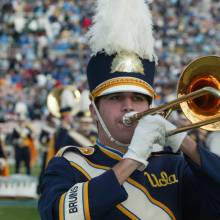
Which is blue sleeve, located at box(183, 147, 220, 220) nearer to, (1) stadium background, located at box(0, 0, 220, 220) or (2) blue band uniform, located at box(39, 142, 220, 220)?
(2) blue band uniform, located at box(39, 142, 220, 220)

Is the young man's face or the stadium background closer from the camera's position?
the young man's face

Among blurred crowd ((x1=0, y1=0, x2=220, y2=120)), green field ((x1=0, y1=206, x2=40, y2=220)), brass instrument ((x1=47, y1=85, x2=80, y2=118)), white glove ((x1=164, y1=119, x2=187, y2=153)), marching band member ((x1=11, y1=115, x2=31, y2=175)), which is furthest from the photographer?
blurred crowd ((x1=0, y1=0, x2=220, y2=120))

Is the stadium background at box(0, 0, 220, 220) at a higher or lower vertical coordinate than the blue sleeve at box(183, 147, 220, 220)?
higher

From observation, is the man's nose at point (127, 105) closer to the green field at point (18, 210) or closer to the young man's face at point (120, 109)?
the young man's face at point (120, 109)

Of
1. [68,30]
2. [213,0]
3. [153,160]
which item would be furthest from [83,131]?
[213,0]

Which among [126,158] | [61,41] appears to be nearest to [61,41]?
[61,41]

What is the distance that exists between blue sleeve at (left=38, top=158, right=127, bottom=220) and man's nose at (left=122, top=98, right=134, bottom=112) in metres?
0.30

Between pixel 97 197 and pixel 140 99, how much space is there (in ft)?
1.63

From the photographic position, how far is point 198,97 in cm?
325

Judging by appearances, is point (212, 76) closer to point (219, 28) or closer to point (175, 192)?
point (175, 192)

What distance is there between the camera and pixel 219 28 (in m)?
31.3

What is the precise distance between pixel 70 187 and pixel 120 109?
37cm

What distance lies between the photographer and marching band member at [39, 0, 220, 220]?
2975mm

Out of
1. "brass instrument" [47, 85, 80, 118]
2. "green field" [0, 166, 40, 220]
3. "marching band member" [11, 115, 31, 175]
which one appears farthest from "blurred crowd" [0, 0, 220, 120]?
"brass instrument" [47, 85, 80, 118]
